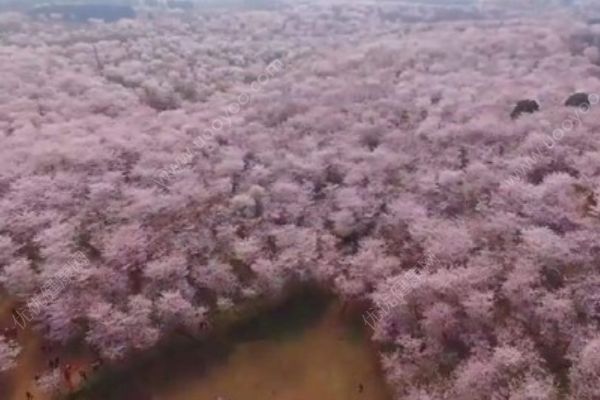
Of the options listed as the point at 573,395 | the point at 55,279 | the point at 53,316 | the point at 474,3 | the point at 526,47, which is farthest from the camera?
the point at 474,3

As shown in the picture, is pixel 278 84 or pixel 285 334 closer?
pixel 285 334

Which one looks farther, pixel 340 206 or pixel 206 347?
pixel 340 206

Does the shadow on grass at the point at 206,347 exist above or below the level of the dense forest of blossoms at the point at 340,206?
below

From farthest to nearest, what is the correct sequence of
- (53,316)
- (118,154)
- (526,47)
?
(526,47) → (118,154) → (53,316)

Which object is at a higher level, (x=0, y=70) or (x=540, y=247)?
(x=540, y=247)

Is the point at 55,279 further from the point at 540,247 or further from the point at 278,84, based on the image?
the point at 278,84

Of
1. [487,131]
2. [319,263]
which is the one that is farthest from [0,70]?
[487,131]

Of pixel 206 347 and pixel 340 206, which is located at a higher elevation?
pixel 340 206

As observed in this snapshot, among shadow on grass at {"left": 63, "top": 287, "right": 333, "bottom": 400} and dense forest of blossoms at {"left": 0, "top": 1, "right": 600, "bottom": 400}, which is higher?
dense forest of blossoms at {"left": 0, "top": 1, "right": 600, "bottom": 400}
